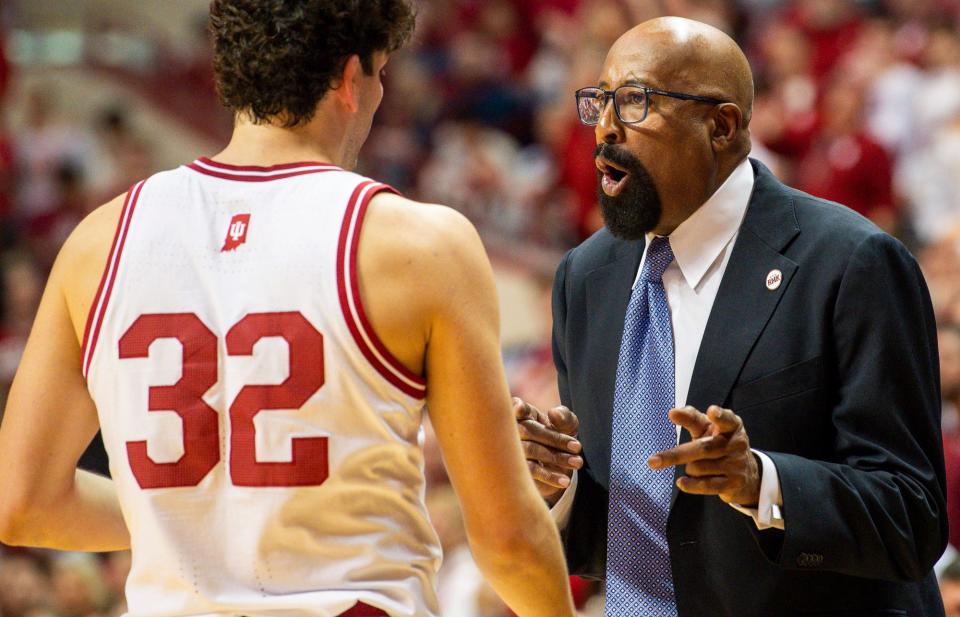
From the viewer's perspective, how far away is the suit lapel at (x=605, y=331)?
3156 millimetres

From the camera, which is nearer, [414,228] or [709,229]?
[414,228]

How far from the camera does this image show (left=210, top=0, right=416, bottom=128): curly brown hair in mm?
2279

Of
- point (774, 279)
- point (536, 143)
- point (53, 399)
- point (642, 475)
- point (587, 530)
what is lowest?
point (536, 143)

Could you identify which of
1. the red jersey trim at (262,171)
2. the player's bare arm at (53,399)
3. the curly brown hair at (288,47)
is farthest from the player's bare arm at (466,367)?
the player's bare arm at (53,399)

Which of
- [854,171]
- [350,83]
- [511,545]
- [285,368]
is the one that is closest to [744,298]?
[511,545]

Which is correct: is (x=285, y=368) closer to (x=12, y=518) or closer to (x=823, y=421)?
(x=12, y=518)

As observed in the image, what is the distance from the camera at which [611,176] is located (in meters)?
3.22

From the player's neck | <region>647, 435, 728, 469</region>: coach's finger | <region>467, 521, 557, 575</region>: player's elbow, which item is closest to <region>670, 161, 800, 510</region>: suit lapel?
<region>647, 435, 728, 469</region>: coach's finger

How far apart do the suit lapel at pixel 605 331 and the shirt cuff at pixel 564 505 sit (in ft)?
0.20

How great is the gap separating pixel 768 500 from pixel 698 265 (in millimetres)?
645

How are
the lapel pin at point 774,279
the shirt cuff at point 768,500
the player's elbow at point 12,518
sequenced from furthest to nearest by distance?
the lapel pin at point 774,279
the shirt cuff at point 768,500
the player's elbow at point 12,518

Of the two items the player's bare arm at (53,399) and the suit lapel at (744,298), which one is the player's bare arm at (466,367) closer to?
the player's bare arm at (53,399)

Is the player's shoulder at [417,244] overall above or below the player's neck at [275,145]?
below

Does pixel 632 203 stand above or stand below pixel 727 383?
above
